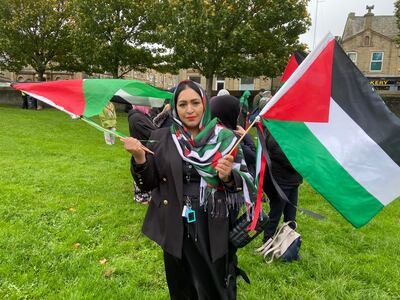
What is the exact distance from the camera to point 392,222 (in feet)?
18.7

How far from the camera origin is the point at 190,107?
2.37 m

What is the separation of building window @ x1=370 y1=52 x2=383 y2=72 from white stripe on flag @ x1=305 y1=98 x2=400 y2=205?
39.2 m

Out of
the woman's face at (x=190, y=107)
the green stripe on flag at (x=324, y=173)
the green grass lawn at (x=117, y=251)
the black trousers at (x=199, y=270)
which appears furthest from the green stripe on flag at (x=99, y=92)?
the green grass lawn at (x=117, y=251)

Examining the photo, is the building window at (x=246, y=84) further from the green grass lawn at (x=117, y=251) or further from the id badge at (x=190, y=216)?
the id badge at (x=190, y=216)

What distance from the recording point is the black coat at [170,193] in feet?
7.72

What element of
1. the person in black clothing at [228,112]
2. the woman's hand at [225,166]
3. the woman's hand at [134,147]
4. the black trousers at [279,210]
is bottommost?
the black trousers at [279,210]

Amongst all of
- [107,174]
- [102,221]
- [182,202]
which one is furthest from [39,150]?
[182,202]

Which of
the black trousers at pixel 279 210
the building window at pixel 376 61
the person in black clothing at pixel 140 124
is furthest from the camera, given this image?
the building window at pixel 376 61

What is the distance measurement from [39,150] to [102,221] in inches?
226

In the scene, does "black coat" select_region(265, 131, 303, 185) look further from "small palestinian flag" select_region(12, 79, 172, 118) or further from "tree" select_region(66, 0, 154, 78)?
"tree" select_region(66, 0, 154, 78)

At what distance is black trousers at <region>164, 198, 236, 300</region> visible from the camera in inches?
96.0

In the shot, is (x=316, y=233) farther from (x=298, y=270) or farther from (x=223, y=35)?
(x=223, y=35)

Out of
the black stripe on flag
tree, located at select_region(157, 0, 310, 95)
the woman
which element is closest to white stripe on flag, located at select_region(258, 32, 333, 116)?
the black stripe on flag

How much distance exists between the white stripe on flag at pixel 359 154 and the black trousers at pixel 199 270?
1.05m
